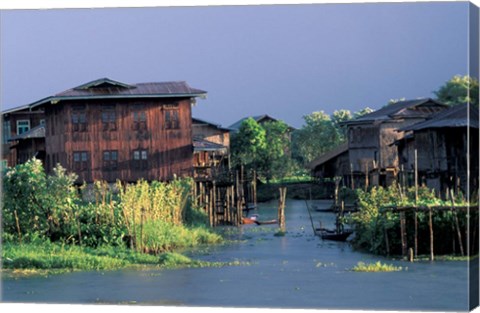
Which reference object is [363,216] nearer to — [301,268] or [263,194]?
[301,268]

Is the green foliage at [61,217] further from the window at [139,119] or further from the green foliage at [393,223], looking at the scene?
the window at [139,119]

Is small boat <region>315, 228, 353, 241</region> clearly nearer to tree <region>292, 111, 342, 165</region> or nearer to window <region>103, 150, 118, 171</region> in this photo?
window <region>103, 150, 118, 171</region>

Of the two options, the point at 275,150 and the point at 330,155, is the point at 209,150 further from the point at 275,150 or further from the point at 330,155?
the point at 330,155

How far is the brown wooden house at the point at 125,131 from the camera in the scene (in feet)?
90.6

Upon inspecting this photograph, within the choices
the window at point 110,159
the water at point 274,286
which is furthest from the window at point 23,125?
the water at point 274,286

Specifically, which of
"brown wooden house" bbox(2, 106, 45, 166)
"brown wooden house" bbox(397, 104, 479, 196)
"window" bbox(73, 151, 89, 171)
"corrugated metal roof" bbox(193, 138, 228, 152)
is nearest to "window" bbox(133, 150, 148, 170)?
"window" bbox(73, 151, 89, 171)

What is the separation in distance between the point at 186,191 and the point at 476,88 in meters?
14.0

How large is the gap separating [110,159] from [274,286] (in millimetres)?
13761

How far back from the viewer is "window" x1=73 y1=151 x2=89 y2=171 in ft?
91.9

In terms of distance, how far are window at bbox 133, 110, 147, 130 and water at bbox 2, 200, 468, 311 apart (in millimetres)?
9609

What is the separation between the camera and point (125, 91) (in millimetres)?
27328

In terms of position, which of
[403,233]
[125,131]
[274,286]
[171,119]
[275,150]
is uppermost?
[171,119]

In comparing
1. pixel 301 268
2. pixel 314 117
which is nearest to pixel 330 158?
pixel 314 117

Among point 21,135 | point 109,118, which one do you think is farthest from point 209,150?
point 21,135
